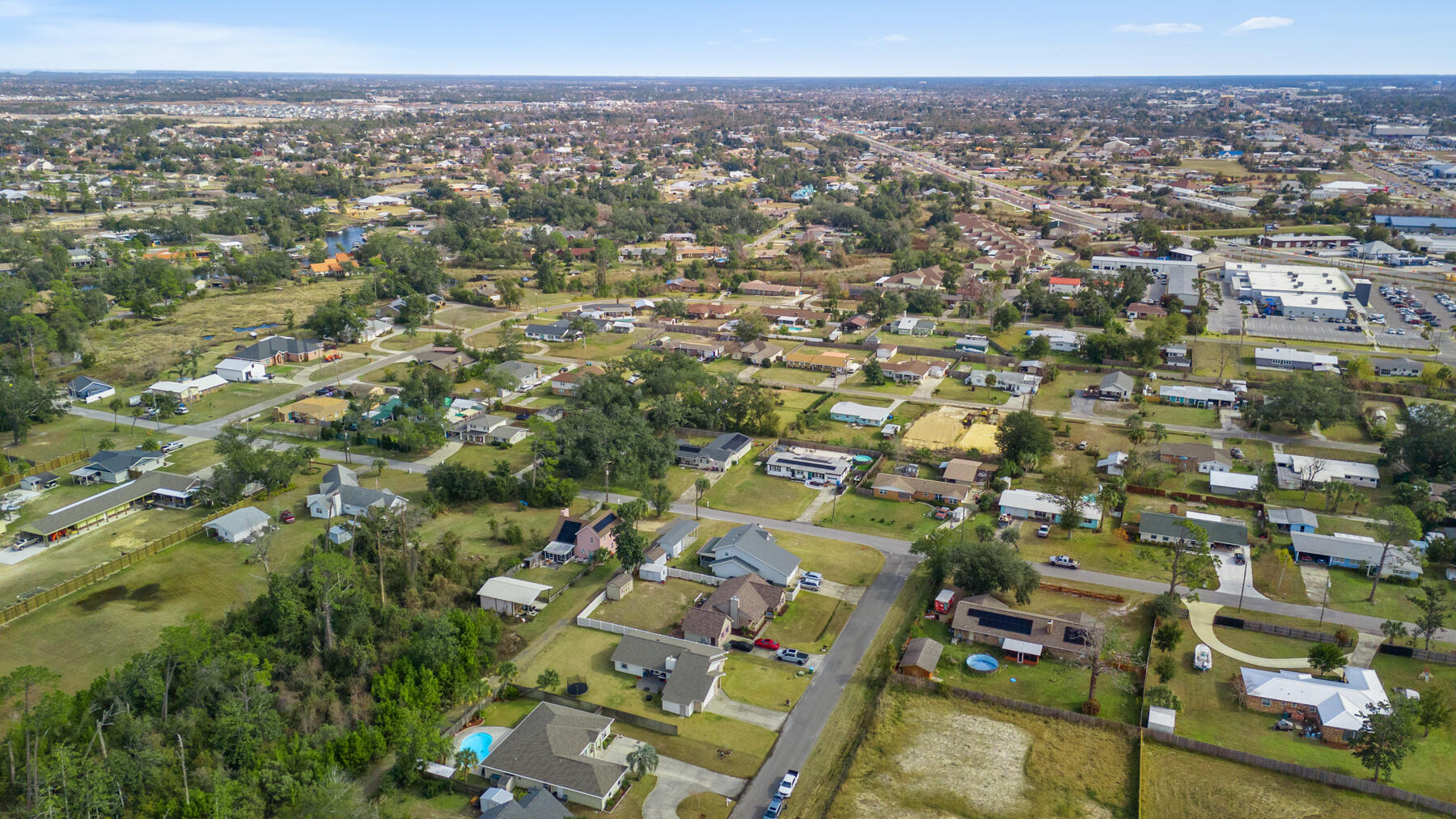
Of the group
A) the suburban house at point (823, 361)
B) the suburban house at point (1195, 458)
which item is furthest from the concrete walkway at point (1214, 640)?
the suburban house at point (823, 361)

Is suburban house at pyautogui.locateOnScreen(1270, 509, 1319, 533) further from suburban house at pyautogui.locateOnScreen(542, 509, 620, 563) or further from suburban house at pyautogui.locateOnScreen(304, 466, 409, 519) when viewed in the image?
suburban house at pyautogui.locateOnScreen(304, 466, 409, 519)

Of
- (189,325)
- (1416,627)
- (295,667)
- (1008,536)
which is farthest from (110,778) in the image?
(189,325)

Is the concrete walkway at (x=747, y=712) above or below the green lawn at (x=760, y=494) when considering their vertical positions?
below

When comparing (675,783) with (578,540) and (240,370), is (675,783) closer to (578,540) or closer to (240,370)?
(578,540)

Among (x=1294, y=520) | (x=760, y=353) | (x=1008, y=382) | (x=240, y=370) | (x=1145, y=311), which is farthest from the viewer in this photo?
(x=1145, y=311)

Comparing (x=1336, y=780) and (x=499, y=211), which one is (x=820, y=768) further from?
(x=499, y=211)

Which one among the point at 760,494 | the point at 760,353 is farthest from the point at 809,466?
the point at 760,353

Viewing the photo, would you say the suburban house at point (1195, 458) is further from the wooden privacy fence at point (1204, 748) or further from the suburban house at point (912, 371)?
the wooden privacy fence at point (1204, 748)
